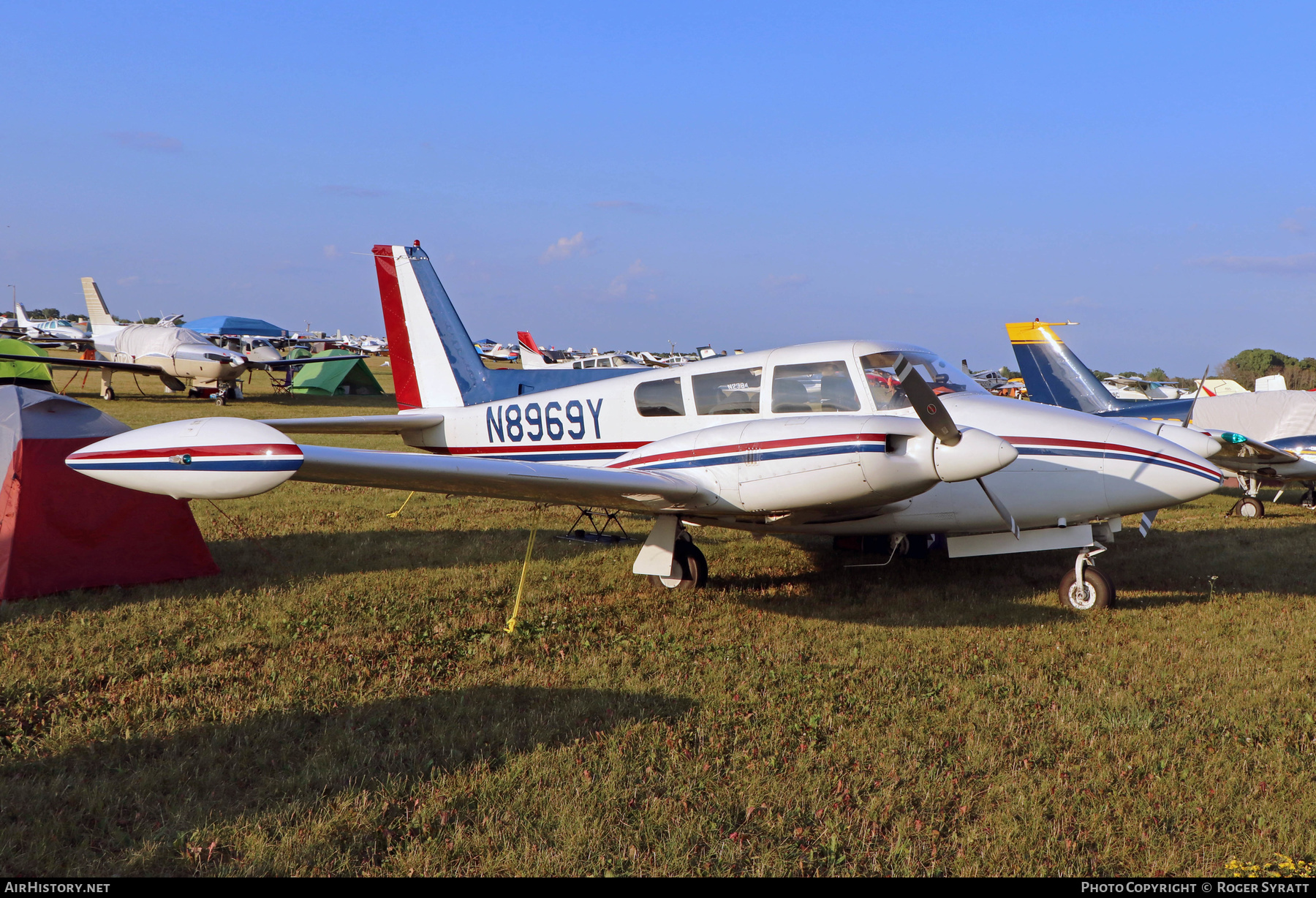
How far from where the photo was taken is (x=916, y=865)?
340 cm

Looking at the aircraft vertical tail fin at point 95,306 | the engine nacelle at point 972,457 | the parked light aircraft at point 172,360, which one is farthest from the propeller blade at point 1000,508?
the aircraft vertical tail fin at point 95,306

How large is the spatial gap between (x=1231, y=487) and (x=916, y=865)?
52.3ft

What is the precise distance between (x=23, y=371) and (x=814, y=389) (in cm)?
2555

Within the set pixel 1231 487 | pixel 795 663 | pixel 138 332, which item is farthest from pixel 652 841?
pixel 138 332

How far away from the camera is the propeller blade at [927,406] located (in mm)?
5859

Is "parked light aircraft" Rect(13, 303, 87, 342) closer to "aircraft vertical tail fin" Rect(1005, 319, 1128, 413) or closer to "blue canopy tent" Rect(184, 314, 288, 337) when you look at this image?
"blue canopy tent" Rect(184, 314, 288, 337)

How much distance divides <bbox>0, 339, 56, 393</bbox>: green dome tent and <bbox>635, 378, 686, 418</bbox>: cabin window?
20.9 meters

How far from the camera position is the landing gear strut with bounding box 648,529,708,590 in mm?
7883

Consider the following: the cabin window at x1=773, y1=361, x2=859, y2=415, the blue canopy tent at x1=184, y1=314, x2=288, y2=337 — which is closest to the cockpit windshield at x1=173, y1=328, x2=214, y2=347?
the cabin window at x1=773, y1=361, x2=859, y2=415

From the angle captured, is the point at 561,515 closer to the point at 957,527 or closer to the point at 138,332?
the point at 957,527

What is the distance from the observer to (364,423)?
31.6 ft

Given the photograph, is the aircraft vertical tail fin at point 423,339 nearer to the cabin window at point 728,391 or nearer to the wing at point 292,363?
the cabin window at point 728,391

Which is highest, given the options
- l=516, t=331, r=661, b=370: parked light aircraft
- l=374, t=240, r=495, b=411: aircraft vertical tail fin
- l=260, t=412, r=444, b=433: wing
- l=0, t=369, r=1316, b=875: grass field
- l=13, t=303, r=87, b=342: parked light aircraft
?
l=13, t=303, r=87, b=342: parked light aircraft

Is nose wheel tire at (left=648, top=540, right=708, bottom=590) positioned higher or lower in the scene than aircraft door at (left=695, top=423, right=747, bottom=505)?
lower
